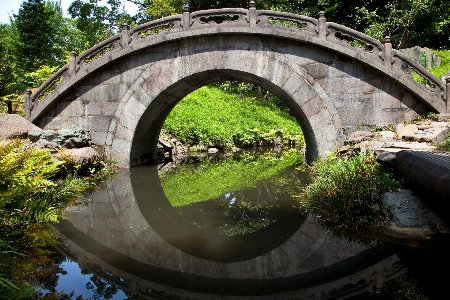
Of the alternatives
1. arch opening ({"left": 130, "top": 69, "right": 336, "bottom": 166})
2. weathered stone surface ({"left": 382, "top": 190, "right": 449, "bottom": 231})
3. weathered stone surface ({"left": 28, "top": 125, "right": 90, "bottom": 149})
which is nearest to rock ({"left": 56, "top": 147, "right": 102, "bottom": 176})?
weathered stone surface ({"left": 28, "top": 125, "right": 90, "bottom": 149})

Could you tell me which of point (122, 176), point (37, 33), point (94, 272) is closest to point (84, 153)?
point (122, 176)

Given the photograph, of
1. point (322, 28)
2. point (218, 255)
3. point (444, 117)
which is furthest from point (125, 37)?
point (218, 255)

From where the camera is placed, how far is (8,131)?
10273mm

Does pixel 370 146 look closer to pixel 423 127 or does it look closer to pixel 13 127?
pixel 423 127

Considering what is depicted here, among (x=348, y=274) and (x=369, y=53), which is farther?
(x=369, y=53)

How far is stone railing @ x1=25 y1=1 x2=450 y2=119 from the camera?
1060cm

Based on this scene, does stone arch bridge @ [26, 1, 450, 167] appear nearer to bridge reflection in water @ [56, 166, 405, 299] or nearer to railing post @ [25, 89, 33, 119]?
railing post @ [25, 89, 33, 119]

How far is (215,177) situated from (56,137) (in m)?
4.48

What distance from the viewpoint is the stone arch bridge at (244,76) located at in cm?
1091

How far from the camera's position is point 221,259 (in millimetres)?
4891

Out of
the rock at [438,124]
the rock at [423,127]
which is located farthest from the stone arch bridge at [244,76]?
the rock at [423,127]

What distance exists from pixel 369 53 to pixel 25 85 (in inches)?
778

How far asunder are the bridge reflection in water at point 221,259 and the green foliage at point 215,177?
2.24m

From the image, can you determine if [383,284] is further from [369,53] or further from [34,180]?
[369,53]
